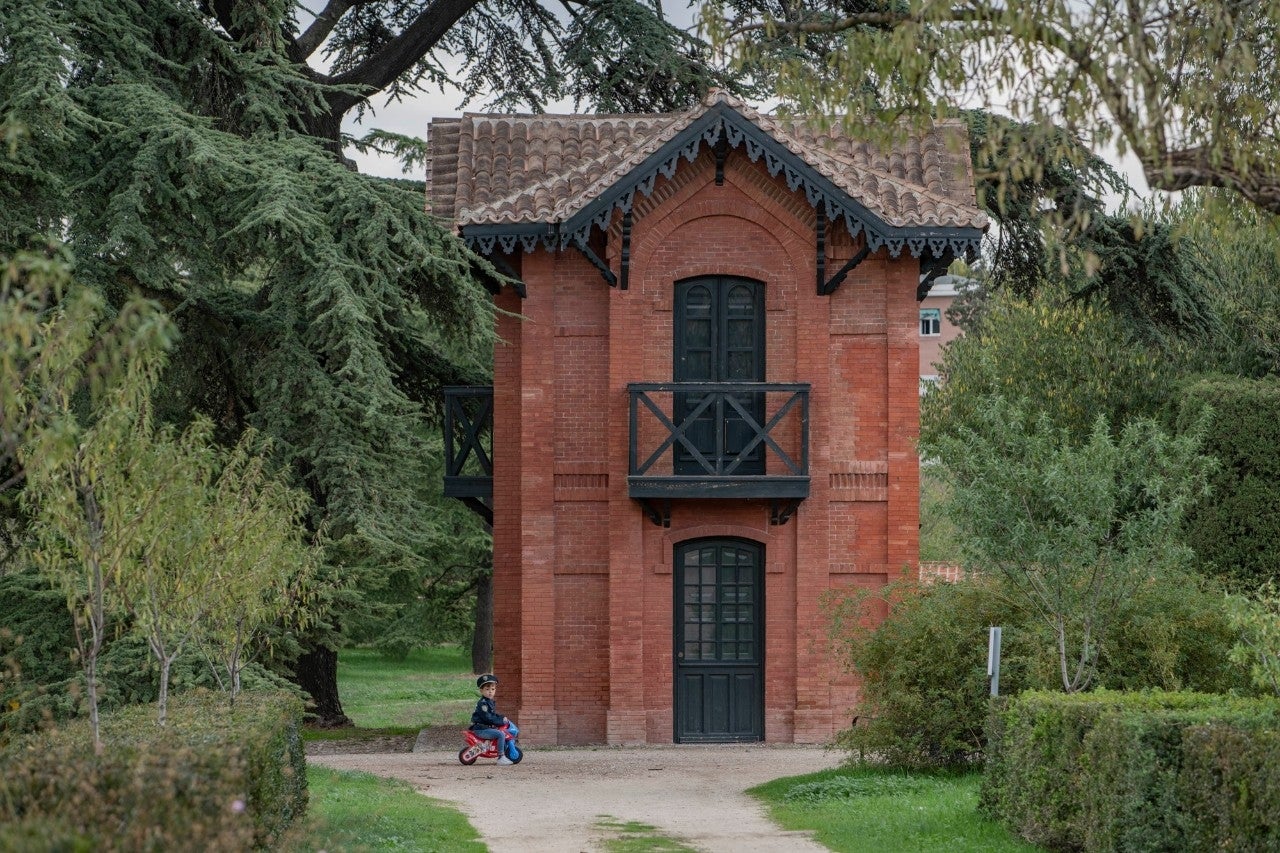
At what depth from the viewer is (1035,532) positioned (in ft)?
48.3

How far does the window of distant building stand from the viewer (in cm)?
7900

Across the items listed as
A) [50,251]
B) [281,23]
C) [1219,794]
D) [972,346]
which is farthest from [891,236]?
[972,346]

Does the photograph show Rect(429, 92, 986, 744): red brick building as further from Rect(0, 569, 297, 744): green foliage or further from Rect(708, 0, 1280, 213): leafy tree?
Rect(708, 0, 1280, 213): leafy tree

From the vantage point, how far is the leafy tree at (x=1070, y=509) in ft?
47.7

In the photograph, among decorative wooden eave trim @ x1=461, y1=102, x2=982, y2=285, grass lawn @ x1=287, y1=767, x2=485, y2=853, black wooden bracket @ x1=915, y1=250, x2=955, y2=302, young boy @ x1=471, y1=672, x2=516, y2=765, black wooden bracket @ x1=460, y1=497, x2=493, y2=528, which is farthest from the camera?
black wooden bracket @ x1=460, y1=497, x2=493, y2=528

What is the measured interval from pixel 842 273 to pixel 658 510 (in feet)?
12.6

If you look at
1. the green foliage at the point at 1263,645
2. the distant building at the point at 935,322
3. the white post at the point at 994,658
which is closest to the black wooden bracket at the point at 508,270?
the white post at the point at 994,658

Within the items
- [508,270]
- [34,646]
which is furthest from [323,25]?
[34,646]

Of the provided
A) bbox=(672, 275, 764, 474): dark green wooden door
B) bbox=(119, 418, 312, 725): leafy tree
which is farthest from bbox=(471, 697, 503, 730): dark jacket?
bbox=(119, 418, 312, 725): leafy tree

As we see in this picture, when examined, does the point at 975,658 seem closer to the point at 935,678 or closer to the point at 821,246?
the point at 935,678

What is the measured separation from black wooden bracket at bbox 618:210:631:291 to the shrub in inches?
231

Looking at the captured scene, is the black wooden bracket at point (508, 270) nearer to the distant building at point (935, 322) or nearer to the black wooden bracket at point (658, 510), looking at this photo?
the black wooden bracket at point (658, 510)

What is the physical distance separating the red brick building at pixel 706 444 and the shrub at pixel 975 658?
3.56 meters

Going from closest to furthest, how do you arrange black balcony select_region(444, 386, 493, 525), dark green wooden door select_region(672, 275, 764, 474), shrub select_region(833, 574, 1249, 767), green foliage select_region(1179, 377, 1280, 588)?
shrub select_region(833, 574, 1249, 767), dark green wooden door select_region(672, 275, 764, 474), green foliage select_region(1179, 377, 1280, 588), black balcony select_region(444, 386, 493, 525)
